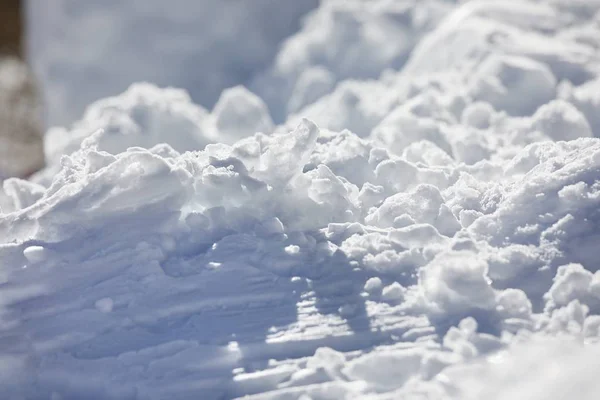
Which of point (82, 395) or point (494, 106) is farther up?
point (494, 106)

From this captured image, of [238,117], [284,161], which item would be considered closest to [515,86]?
[238,117]

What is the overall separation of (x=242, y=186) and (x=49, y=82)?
20.6 ft

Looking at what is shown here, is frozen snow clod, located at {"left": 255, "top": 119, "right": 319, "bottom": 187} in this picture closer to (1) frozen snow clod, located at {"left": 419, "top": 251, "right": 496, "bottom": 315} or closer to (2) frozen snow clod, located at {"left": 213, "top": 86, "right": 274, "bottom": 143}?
(1) frozen snow clod, located at {"left": 419, "top": 251, "right": 496, "bottom": 315}

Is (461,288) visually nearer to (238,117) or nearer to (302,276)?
(302,276)

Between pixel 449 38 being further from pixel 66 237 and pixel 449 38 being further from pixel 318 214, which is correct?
pixel 66 237

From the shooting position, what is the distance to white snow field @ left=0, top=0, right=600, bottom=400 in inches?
110

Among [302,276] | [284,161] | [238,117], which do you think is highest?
[238,117]

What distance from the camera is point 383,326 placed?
2.96 metres

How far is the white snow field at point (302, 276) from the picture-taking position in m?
2.80

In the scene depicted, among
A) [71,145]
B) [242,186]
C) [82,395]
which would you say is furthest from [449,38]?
[82,395]

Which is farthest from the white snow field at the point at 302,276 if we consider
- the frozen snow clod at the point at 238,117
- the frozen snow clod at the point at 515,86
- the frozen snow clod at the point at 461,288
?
the frozen snow clod at the point at 238,117

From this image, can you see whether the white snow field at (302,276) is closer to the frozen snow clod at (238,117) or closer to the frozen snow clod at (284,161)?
the frozen snow clod at (284,161)

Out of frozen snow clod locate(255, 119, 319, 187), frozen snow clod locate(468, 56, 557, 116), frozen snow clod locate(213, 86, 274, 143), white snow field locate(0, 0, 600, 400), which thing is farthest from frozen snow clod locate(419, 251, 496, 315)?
frozen snow clod locate(213, 86, 274, 143)

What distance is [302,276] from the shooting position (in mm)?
3232
